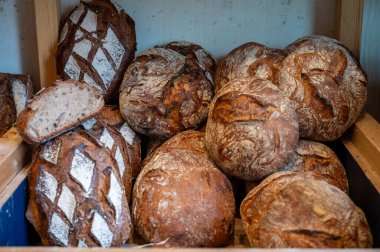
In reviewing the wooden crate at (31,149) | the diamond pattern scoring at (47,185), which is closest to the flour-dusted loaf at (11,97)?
the wooden crate at (31,149)

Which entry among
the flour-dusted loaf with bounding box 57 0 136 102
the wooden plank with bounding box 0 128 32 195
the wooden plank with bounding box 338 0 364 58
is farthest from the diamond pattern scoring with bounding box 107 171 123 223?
the wooden plank with bounding box 338 0 364 58

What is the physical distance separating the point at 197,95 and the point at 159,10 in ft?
1.81

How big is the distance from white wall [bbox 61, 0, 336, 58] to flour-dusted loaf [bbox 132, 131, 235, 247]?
796 mm

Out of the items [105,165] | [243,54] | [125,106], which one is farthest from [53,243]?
[243,54]

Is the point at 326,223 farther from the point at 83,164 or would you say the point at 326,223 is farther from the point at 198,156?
the point at 83,164

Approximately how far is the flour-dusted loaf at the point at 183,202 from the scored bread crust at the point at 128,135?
0.29 meters

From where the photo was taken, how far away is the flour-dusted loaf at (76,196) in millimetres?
1604

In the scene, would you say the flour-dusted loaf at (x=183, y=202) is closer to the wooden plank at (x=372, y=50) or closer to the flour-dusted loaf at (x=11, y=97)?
the flour-dusted loaf at (x=11, y=97)

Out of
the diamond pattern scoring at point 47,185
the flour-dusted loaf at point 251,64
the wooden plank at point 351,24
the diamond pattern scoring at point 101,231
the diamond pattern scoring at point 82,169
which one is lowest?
the diamond pattern scoring at point 101,231

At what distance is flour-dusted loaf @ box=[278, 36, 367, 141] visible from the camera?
191cm

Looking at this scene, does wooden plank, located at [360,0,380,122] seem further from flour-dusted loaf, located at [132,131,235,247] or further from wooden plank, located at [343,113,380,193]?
flour-dusted loaf, located at [132,131,235,247]

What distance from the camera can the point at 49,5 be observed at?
2.23 metres

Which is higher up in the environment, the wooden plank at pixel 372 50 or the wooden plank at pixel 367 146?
the wooden plank at pixel 372 50

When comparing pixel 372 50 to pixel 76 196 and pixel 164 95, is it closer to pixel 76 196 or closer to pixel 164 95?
pixel 164 95
